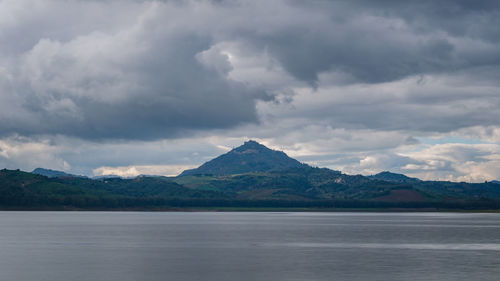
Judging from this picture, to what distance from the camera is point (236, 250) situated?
12394 centimetres

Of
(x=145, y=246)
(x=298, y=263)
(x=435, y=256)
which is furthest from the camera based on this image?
(x=145, y=246)

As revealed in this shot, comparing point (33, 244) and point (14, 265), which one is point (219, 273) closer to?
point (14, 265)

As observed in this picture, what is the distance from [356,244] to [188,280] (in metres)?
Result: 74.5

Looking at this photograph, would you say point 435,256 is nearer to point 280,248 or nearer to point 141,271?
point 280,248

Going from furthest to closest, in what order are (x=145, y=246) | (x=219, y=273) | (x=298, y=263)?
1. (x=145, y=246)
2. (x=298, y=263)
3. (x=219, y=273)

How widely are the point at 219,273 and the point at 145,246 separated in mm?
52271

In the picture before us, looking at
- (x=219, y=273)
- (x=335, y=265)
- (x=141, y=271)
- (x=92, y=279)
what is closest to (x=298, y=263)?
(x=335, y=265)

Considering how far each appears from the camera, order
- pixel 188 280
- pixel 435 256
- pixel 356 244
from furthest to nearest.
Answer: pixel 356 244 < pixel 435 256 < pixel 188 280

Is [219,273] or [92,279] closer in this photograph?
[92,279]

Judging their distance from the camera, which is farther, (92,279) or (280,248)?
(280,248)

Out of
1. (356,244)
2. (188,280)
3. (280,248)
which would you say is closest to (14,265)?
(188,280)

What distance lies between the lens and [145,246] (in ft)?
438

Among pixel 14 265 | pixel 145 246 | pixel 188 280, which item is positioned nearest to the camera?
pixel 188 280

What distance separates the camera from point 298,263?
98250 millimetres
